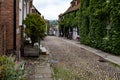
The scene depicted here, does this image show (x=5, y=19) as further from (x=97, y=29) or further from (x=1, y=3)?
(x=97, y=29)

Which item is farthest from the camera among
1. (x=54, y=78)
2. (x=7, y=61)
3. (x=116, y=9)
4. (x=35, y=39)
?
(x=116, y=9)

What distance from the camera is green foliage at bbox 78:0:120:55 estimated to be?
64.4 feet

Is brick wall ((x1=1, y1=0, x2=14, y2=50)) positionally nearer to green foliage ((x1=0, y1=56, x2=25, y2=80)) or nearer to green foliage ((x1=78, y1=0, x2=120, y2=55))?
green foliage ((x1=0, y1=56, x2=25, y2=80))

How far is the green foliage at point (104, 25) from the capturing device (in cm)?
1962

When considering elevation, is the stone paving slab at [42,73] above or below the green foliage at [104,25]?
below

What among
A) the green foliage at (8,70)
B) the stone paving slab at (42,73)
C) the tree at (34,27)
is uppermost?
the tree at (34,27)

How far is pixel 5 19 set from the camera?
12750 mm

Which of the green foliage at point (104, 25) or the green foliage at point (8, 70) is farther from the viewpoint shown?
the green foliage at point (104, 25)

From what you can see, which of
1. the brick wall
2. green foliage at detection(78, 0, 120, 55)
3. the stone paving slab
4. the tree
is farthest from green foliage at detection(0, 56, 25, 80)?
green foliage at detection(78, 0, 120, 55)

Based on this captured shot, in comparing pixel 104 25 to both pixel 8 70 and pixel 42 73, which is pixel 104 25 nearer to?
pixel 42 73

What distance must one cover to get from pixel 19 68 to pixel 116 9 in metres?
14.0

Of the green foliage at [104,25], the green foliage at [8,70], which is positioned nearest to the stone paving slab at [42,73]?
the green foliage at [8,70]

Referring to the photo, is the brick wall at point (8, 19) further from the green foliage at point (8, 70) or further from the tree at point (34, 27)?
the green foliage at point (8, 70)

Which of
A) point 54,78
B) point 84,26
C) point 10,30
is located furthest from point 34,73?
point 84,26
